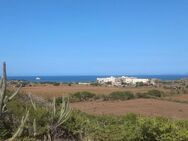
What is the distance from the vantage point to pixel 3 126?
16516 millimetres

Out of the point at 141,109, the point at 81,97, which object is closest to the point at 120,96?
the point at 81,97

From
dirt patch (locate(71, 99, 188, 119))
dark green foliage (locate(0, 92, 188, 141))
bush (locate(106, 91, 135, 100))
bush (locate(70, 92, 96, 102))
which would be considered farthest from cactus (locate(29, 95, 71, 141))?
bush (locate(106, 91, 135, 100))

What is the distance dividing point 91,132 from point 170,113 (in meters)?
20.1

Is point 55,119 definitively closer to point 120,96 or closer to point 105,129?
point 105,129

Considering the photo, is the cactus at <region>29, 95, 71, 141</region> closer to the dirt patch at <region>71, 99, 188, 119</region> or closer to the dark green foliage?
the dark green foliage

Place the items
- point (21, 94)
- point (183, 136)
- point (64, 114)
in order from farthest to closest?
point (21, 94) < point (64, 114) < point (183, 136)

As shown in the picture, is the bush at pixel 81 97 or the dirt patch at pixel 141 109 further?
the bush at pixel 81 97

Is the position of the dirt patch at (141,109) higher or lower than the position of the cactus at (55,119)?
lower

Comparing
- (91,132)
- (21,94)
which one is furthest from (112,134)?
(21,94)

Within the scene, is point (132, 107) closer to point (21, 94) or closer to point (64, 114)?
point (21, 94)

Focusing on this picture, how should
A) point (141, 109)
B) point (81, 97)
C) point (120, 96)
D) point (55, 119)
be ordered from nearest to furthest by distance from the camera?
point (55, 119) → point (141, 109) → point (81, 97) → point (120, 96)

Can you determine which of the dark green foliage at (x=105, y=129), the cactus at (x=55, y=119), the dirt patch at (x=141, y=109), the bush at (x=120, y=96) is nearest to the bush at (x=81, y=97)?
the bush at (x=120, y=96)

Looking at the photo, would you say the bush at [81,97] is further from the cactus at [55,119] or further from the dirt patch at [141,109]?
A: the cactus at [55,119]

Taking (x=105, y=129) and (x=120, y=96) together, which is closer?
(x=105, y=129)
